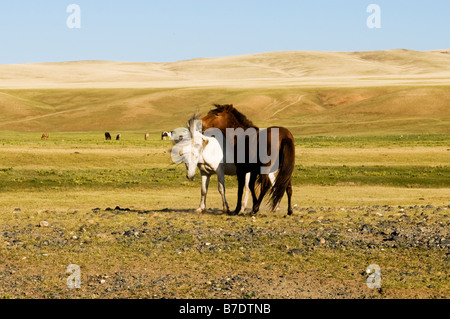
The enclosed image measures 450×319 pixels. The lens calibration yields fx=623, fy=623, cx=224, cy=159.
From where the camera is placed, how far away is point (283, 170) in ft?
59.1

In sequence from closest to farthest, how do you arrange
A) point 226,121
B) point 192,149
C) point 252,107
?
point 192,149
point 226,121
point 252,107

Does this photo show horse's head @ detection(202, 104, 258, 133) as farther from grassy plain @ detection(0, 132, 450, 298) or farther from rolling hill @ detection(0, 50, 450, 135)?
rolling hill @ detection(0, 50, 450, 135)

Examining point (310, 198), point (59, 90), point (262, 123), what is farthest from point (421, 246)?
point (59, 90)

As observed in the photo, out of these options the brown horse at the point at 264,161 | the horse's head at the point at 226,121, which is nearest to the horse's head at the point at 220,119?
the horse's head at the point at 226,121

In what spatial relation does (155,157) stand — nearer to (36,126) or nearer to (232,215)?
(232,215)

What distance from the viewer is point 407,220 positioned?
17469 millimetres

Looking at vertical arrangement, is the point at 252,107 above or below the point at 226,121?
below

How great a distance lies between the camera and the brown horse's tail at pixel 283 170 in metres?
17.8

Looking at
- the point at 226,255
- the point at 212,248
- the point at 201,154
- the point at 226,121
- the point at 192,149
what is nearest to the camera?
the point at 226,255

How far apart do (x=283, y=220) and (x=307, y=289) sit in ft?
22.3

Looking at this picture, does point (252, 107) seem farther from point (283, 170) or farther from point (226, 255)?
point (226, 255)

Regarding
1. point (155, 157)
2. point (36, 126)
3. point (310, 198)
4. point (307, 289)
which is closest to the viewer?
point (307, 289)

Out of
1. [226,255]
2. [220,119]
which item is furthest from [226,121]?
[226,255]

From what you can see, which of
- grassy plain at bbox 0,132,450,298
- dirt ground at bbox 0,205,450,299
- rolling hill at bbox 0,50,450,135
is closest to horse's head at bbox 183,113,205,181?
grassy plain at bbox 0,132,450,298
